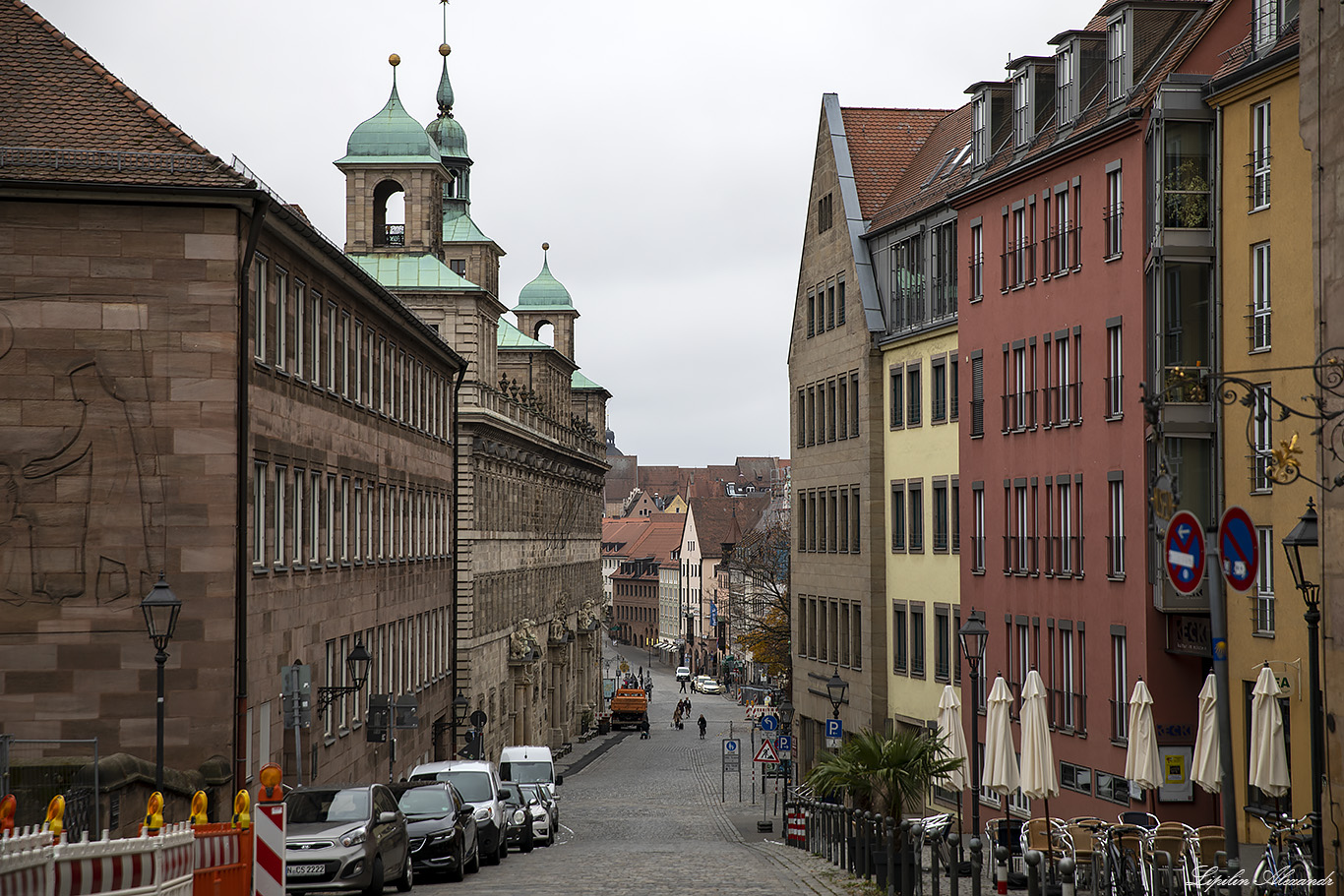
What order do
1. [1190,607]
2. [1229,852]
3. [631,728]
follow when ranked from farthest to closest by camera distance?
[631,728] < [1190,607] < [1229,852]

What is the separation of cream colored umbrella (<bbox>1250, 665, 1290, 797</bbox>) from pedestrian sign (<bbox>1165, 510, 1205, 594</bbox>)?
10.9 m

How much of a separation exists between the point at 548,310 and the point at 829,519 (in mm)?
59330

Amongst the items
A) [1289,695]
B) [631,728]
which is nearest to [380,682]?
[1289,695]

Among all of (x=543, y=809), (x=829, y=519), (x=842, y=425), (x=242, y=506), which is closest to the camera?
(x=242, y=506)

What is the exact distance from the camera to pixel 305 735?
3231 centimetres

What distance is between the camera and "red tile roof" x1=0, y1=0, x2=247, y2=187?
83.5 feet

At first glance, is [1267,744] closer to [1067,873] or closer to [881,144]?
[1067,873]

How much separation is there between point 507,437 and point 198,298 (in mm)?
45397

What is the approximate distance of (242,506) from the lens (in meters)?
26.7

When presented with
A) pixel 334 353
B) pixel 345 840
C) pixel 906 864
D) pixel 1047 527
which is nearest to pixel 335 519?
pixel 334 353

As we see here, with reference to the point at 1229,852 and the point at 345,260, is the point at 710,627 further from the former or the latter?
the point at 1229,852

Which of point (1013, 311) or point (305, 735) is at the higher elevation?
point (1013, 311)

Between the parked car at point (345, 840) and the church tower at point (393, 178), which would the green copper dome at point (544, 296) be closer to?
the church tower at point (393, 178)

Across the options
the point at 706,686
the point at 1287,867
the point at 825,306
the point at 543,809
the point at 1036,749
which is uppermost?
the point at 825,306
